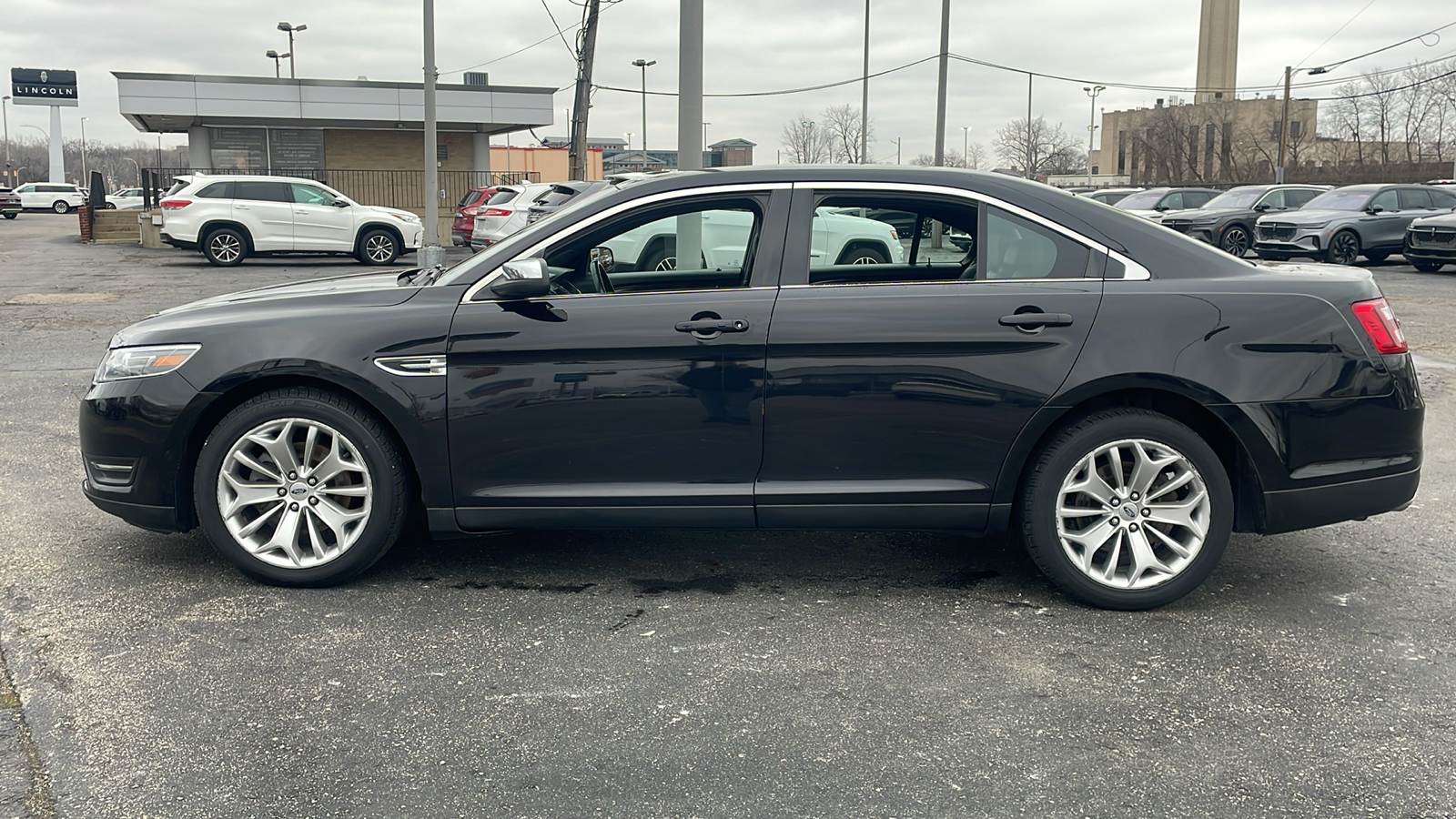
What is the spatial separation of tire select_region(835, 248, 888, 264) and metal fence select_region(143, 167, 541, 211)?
30.9 metres

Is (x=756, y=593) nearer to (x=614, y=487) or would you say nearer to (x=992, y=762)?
(x=614, y=487)

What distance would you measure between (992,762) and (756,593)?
1.50 metres

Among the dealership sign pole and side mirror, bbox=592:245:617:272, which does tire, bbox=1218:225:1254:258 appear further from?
the dealership sign pole

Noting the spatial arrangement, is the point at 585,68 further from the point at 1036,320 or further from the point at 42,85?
the point at 42,85

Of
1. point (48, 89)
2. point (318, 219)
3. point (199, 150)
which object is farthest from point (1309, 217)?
point (48, 89)

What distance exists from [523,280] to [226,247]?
69.0 feet

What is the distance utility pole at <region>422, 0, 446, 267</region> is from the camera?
20.5 m

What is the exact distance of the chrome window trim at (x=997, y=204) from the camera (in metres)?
4.36

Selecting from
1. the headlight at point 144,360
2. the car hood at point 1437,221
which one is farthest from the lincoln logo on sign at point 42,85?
the headlight at point 144,360

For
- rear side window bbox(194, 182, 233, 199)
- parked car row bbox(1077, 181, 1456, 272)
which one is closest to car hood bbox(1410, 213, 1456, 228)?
parked car row bbox(1077, 181, 1456, 272)

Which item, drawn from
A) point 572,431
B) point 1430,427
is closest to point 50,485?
point 572,431

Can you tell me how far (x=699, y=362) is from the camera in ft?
14.2

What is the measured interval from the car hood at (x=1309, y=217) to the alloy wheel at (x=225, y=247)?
65.1 ft

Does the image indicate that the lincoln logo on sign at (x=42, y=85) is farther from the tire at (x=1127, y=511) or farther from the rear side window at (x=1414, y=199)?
the tire at (x=1127, y=511)
